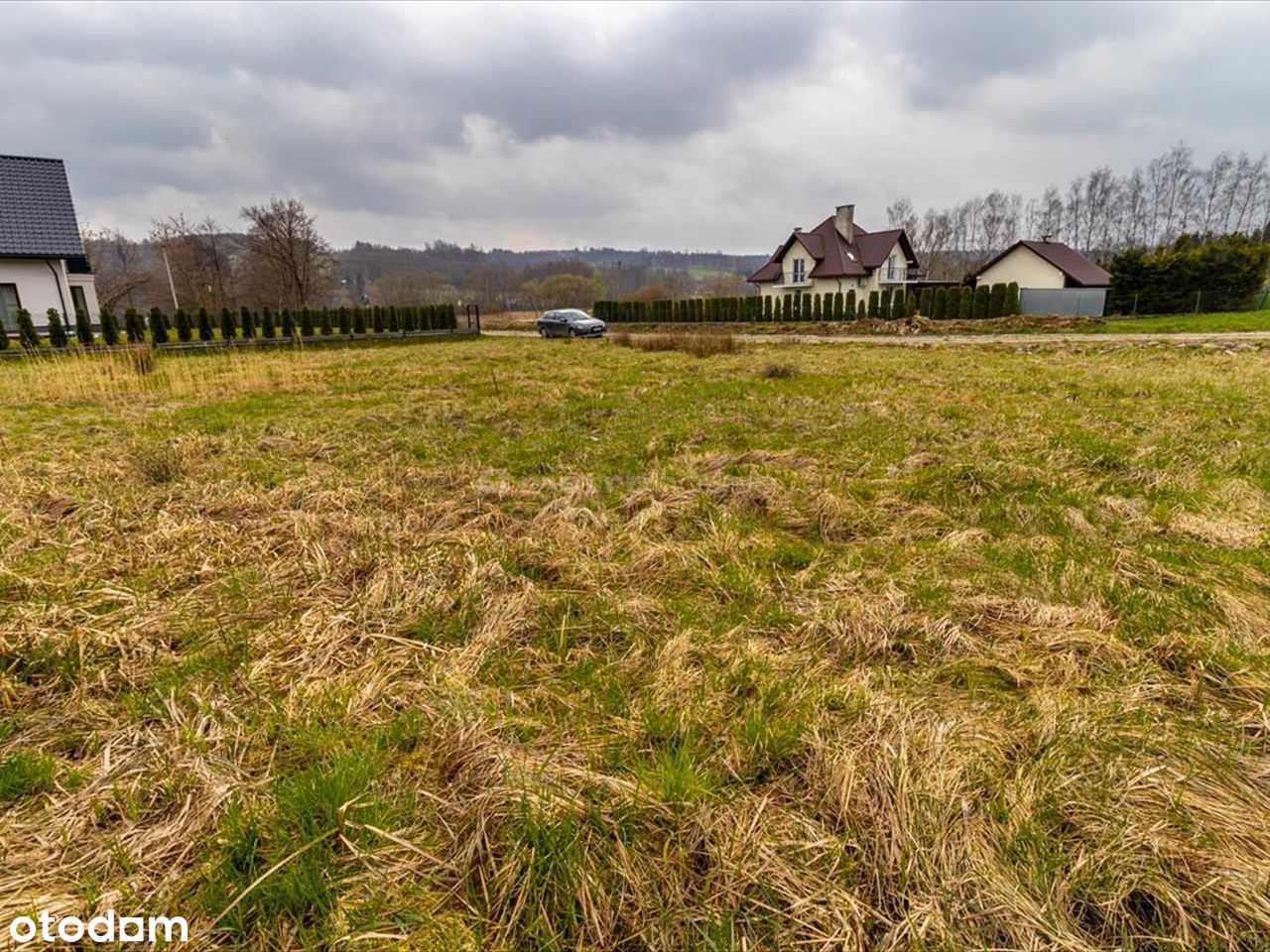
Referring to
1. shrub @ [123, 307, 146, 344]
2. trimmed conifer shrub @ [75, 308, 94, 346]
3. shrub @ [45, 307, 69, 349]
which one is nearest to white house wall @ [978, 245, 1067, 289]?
shrub @ [123, 307, 146, 344]

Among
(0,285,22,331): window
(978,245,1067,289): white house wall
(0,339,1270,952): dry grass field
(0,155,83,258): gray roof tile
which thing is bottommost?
(0,339,1270,952): dry grass field

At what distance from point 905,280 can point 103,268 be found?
63827mm

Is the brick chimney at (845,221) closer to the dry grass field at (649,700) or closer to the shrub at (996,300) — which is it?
the shrub at (996,300)

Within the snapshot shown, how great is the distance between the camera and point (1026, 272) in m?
32.3

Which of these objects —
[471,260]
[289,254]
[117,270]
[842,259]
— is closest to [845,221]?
[842,259]

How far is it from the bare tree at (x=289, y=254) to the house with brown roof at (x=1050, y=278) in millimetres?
40551

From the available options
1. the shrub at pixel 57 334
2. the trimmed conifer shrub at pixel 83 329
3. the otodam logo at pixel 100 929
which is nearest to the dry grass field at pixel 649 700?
the otodam logo at pixel 100 929

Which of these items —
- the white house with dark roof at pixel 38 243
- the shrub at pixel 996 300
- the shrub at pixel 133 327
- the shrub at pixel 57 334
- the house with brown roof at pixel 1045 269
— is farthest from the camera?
the house with brown roof at pixel 1045 269

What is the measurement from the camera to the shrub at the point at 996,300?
24.9m

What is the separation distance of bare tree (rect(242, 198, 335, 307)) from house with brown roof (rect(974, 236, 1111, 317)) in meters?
40.6

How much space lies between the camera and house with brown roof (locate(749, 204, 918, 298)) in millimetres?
36938

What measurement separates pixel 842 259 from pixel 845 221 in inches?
132

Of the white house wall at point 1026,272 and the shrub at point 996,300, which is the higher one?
the white house wall at point 1026,272

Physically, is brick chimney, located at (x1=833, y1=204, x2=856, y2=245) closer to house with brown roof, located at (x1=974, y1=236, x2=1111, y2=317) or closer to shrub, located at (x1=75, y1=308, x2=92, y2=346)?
house with brown roof, located at (x1=974, y1=236, x2=1111, y2=317)
